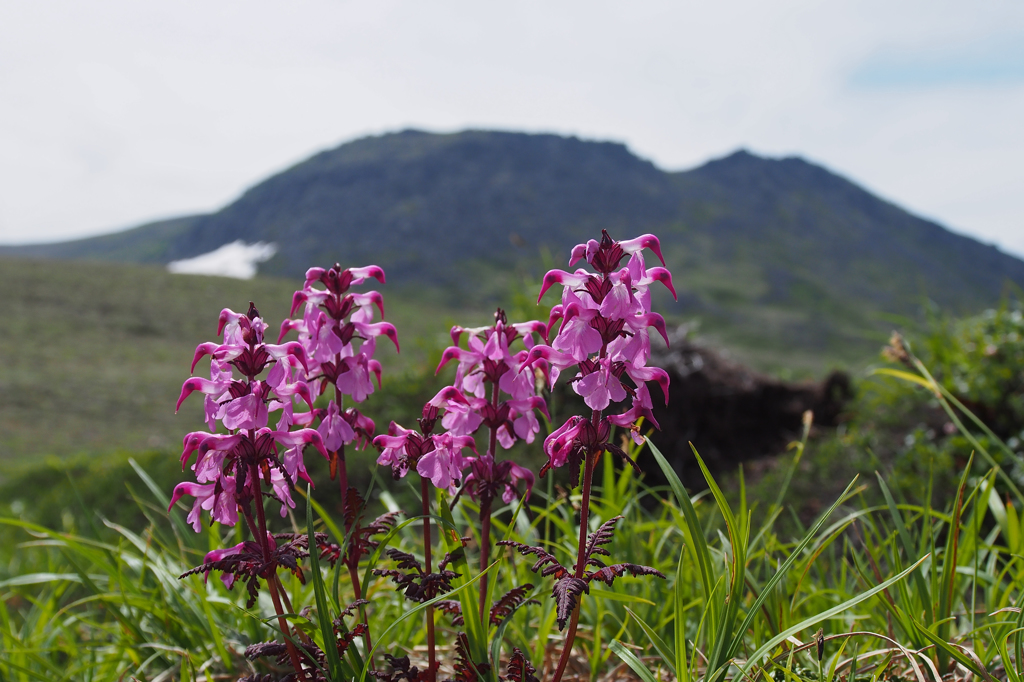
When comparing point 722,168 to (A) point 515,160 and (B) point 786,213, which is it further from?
(A) point 515,160

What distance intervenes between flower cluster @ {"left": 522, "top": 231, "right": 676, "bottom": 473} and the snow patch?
305ft

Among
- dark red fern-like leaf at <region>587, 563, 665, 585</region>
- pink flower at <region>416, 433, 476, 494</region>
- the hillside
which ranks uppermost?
pink flower at <region>416, 433, 476, 494</region>

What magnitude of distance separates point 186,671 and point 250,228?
119 meters

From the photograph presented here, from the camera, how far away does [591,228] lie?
338ft

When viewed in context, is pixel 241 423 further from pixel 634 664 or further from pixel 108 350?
pixel 108 350

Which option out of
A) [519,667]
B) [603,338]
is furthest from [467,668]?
[603,338]

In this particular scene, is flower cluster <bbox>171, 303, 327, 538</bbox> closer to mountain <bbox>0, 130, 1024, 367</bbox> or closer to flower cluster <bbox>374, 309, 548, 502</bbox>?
flower cluster <bbox>374, 309, 548, 502</bbox>

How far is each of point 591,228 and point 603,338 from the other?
104 meters

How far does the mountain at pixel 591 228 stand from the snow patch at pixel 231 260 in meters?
3.06

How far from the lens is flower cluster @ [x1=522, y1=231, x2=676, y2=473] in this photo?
1.45 meters

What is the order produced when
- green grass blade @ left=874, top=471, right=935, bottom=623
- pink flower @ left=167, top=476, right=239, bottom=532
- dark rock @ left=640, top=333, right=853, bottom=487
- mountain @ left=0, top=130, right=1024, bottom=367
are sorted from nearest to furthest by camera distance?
pink flower @ left=167, top=476, right=239, bottom=532 < green grass blade @ left=874, top=471, right=935, bottom=623 < dark rock @ left=640, top=333, right=853, bottom=487 < mountain @ left=0, top=130, right=1024, bottom=367

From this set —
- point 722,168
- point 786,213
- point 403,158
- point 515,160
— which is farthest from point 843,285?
point 403,158

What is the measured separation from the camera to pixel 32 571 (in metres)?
5.00

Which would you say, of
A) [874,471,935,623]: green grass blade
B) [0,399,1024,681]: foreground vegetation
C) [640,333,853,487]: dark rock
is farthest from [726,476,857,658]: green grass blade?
[640,333,853,487]: dark rock
